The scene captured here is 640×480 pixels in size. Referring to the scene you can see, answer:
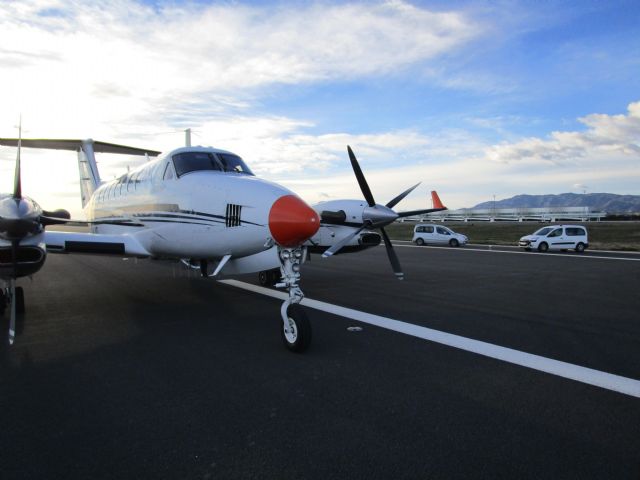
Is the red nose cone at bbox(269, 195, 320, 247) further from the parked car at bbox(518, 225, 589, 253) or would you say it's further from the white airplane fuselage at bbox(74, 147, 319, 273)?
the parked car at bbox(518, 225, 589, 253)

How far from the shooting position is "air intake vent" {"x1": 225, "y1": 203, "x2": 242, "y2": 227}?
24.5 ft

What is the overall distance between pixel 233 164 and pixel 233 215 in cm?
185

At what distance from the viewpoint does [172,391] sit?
4848mm

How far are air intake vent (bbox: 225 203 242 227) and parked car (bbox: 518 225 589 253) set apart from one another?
79.1 feet

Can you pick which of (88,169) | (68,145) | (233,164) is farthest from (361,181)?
(68,145)

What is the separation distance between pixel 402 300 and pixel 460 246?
21965 millimetres

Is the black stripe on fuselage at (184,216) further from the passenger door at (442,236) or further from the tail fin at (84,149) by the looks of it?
the passenger door at (442,236)

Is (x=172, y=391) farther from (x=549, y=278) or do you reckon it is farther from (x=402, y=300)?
(x=549, y=278)

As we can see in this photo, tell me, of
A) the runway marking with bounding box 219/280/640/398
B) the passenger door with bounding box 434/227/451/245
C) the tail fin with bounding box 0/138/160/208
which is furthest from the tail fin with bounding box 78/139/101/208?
the passenger door with bounding box 434/227/451/245

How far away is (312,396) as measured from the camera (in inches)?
185

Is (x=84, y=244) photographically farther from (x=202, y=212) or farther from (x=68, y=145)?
(x=68, y=145)

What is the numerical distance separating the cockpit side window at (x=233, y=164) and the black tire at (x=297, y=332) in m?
3.65

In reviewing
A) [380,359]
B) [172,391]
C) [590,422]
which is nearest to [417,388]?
[380,359]

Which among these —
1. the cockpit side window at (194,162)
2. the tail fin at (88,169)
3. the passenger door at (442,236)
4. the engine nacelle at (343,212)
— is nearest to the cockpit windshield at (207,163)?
the cockpit side window at (194,162)
